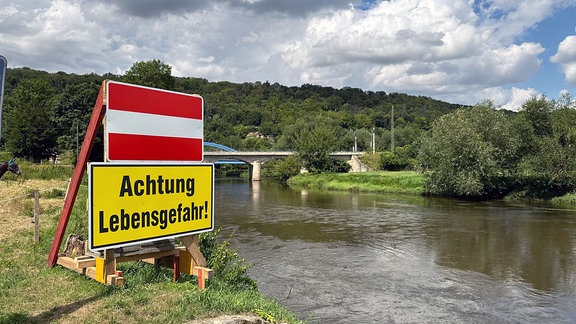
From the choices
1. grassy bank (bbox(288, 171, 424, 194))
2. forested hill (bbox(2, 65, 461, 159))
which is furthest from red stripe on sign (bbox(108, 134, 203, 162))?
grassy bank (bbox(288, 171, 424, 194))

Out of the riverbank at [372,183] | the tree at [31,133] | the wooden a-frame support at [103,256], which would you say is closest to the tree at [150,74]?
the tree at [31,133]

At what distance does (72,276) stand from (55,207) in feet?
35.5

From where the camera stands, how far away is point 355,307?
37.0 feet

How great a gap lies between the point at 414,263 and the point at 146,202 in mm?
12949

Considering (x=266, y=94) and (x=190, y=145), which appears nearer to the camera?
(x=190, y=145)

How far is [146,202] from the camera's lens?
580 cm

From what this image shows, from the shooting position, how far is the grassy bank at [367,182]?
A: 154 feet

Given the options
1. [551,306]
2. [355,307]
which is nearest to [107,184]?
[355,307]

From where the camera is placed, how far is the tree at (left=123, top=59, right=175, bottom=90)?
4992cm

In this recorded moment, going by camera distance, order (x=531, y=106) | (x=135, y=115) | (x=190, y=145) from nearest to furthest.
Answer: (x=135, y=115), (x=190, y=145), (x=531, y=106)

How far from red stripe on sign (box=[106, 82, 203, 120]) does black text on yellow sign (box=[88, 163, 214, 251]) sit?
0.75 metres

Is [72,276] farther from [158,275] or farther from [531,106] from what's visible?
[531,106]

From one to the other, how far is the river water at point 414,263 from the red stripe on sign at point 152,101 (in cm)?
563

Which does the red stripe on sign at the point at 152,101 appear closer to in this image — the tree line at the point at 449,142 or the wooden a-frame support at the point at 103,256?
the wooden a-frame support at the point at 103,256
